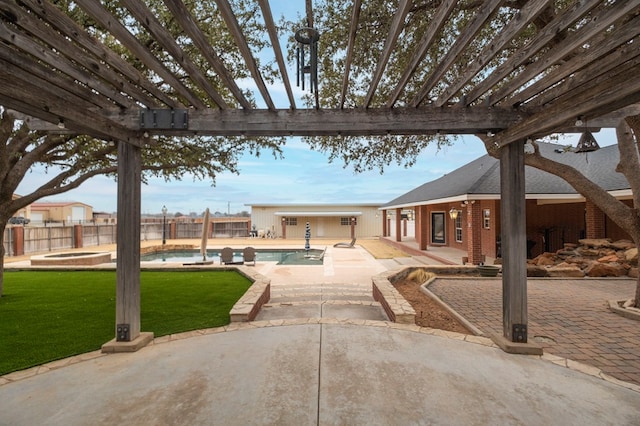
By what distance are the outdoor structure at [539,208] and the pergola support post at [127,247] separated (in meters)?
10.6

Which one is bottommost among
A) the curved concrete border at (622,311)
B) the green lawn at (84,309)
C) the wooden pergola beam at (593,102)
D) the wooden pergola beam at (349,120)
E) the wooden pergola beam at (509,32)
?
the curved concrete border at (622,311)

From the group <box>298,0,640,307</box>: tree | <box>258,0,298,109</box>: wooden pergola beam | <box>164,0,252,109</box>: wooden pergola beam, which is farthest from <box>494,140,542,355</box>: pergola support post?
<box>164,0,252,109</box>: wooden pergola beam

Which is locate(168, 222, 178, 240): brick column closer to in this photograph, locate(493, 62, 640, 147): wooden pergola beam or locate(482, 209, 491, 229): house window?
locate(482, 209, 491, 229): house window

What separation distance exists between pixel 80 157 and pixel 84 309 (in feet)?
12.6

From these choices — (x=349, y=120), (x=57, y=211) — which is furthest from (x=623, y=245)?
(x=57, y=211)

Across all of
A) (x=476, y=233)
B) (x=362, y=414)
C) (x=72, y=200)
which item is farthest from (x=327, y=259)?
(x=72, y=200)

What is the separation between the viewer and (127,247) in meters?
4.32

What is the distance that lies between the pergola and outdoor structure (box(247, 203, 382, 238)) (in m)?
26.0

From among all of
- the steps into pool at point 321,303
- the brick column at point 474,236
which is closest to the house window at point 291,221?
the brick column at point 474,236

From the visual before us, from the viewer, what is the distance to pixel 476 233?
12.3 m

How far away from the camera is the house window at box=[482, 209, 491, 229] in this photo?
549 inches

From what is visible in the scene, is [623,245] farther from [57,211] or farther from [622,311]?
[57,211]

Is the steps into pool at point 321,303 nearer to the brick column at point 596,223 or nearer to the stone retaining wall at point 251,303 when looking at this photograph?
the stone retaining wall at point 251,303

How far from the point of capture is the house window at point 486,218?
45.8ft
